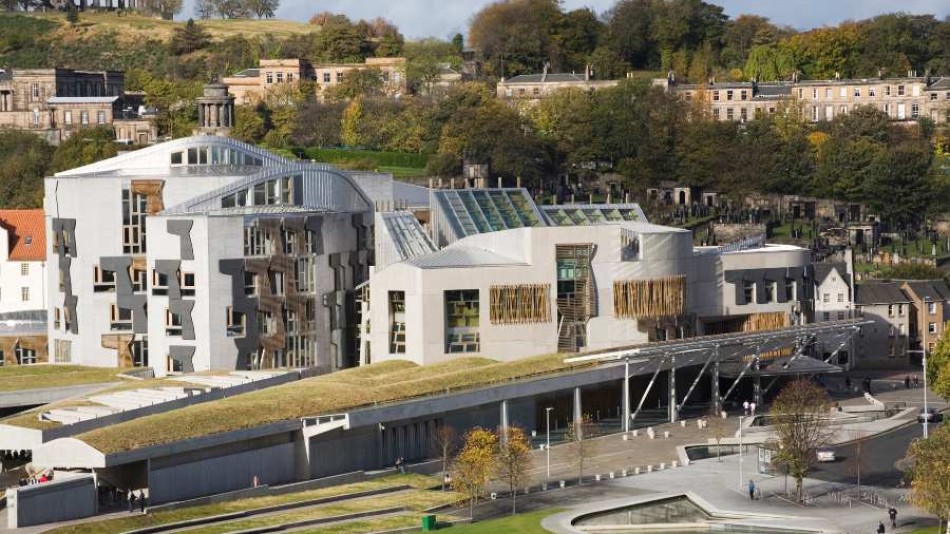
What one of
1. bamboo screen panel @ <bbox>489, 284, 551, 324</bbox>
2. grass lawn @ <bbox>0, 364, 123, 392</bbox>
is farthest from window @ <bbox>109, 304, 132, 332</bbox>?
bamboo screen panel @ <bbox>489, 284, 551, 324</bbox>

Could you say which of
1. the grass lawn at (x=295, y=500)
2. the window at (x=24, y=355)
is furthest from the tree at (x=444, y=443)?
the window at (x=24, y=355)

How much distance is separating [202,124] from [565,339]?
68.2m

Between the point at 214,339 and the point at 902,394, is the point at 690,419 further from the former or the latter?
the point at 214,339

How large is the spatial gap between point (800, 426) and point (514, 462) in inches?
517

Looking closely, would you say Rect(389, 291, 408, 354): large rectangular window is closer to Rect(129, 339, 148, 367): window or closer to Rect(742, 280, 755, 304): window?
Rect(129, 339, 148, 367): window

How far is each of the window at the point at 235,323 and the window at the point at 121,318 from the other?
6547mm

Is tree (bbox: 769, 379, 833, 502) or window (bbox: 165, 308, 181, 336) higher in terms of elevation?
window (bbox: 165, 308, 181, 336)

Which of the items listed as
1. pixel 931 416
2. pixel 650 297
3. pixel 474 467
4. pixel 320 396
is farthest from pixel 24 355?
pixel 931 416

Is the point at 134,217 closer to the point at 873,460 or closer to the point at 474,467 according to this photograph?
the point at 474,467

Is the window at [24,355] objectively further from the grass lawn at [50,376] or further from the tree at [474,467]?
the tree at [474,467]

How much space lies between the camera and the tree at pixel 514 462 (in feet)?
291

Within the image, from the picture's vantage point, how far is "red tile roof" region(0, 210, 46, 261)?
127562 millimetres

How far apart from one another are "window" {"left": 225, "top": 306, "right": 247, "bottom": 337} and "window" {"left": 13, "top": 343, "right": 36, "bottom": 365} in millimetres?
15613

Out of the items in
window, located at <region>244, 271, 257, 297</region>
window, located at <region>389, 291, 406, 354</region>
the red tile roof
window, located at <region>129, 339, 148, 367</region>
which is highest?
the red tile roof
